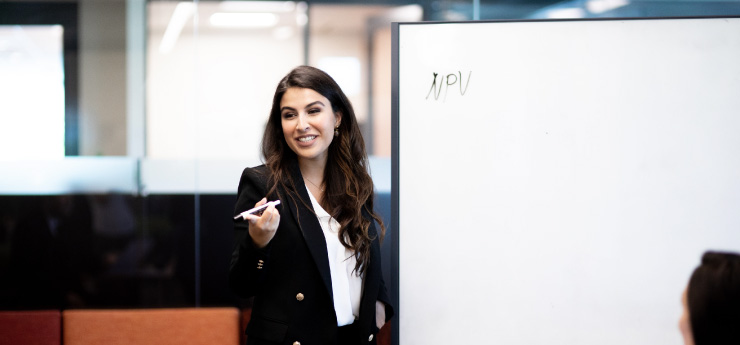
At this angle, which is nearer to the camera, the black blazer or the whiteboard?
the black blazer

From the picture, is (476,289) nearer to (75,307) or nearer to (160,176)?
(160,176)

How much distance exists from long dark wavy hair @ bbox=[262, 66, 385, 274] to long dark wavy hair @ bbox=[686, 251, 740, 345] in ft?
3.31

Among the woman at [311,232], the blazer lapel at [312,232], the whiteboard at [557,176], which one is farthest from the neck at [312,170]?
the whiteboard at [557,176]

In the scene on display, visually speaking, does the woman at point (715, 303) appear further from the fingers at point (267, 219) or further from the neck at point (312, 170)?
the neck at point (312, 170)

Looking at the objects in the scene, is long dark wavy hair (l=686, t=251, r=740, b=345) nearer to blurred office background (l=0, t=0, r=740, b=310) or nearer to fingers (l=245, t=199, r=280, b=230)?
fingers (l=245, t=199, r=280, b=230)

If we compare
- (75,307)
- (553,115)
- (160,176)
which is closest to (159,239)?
(160,176)

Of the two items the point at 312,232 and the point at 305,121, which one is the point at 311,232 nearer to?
the point at 312,232

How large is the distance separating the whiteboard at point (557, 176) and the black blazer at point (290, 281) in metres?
0.43

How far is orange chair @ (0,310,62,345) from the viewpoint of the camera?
103 inches

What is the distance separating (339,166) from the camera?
198cm

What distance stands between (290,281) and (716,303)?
1.12m

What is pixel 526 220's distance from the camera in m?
2.14

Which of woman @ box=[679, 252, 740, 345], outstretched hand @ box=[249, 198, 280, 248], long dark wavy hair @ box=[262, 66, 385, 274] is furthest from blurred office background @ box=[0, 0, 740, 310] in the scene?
woman @ box=[679, 252, 740, 345]

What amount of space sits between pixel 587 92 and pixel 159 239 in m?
1.97
